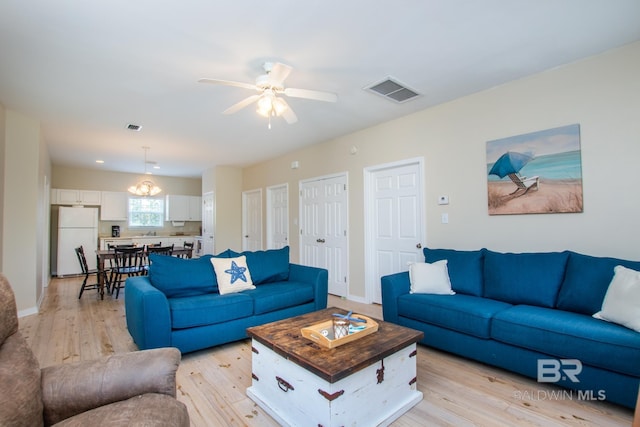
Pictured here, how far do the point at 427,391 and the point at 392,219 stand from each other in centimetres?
239

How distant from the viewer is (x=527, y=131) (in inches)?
119

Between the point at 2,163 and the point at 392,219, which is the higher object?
the point at 2,163

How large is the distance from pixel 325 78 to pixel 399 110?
1262 mm

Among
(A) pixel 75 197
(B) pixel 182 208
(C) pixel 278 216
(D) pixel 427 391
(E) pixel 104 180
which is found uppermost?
(E) pixel 104 180

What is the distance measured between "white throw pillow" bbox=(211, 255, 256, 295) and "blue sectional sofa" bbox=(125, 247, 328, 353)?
7cm

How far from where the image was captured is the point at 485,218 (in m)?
3.34

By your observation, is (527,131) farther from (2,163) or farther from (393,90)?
(2,163)

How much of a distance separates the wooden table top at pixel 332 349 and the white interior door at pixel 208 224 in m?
5.62

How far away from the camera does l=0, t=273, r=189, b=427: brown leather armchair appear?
3.57 ft

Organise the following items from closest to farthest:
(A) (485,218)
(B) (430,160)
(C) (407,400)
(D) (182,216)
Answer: (C) (407,400)
(A) (485,218)
(B) (430,160)
(D) (182,216)

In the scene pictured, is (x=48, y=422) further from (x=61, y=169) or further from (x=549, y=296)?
(x=61, y=169)

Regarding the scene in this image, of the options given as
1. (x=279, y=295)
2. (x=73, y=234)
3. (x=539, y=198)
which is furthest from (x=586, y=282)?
(x=73, y=234)

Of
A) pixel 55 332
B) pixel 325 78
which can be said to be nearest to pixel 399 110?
pixel 325 78

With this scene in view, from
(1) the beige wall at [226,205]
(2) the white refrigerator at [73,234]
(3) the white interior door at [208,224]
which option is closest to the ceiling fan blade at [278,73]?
(1) the beige wall at [226,205]
